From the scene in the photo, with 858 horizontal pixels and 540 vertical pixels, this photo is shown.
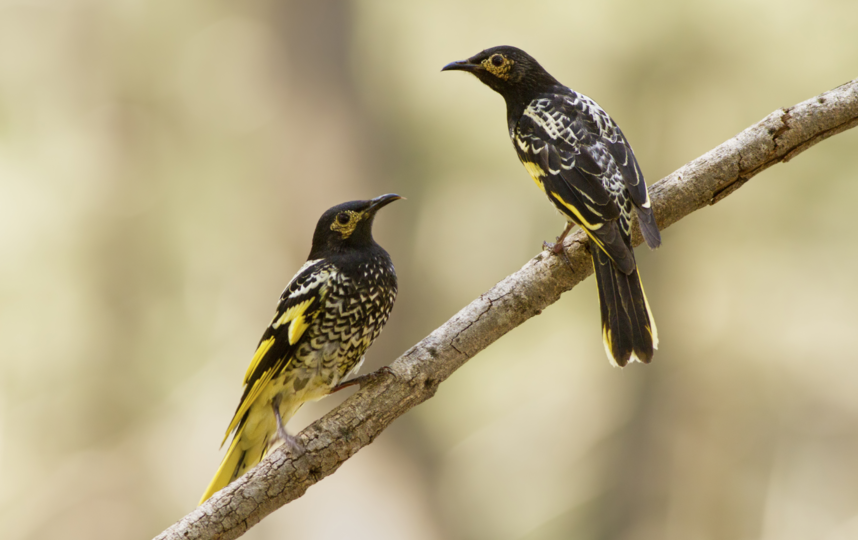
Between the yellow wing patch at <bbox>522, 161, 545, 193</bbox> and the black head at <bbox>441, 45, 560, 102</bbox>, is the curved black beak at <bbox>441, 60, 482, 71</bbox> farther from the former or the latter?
the yellow wing patch at <bbox>522, 161, 545, 193</bbox>

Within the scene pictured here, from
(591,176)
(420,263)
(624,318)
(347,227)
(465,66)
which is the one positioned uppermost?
(465,66)

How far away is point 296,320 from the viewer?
2.85 meters

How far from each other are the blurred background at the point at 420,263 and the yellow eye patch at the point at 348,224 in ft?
11.7

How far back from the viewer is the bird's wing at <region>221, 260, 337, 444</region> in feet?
9.28

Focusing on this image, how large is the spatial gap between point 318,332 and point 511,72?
165 cm

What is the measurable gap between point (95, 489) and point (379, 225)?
4.18 meters

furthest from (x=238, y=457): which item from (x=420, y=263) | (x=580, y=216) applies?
(x=420, y=263)

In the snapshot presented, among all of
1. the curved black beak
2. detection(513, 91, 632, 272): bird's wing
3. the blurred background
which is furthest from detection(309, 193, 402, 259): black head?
the blurred background

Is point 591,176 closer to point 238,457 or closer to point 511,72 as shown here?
point 511,72

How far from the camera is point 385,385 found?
2564 millimetres

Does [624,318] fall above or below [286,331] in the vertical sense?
below

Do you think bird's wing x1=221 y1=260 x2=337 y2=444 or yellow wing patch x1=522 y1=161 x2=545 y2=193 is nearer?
bird's wing x1=221 y1=260 x2=337 y2=444

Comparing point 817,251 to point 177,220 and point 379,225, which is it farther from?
point 177,220

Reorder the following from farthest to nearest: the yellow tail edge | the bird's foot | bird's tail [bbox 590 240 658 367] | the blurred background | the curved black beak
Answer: the blurred background, the curved black beak, the yellow tail edge, the bird's foot, bird's tail [bbox 590 240 658 367]
